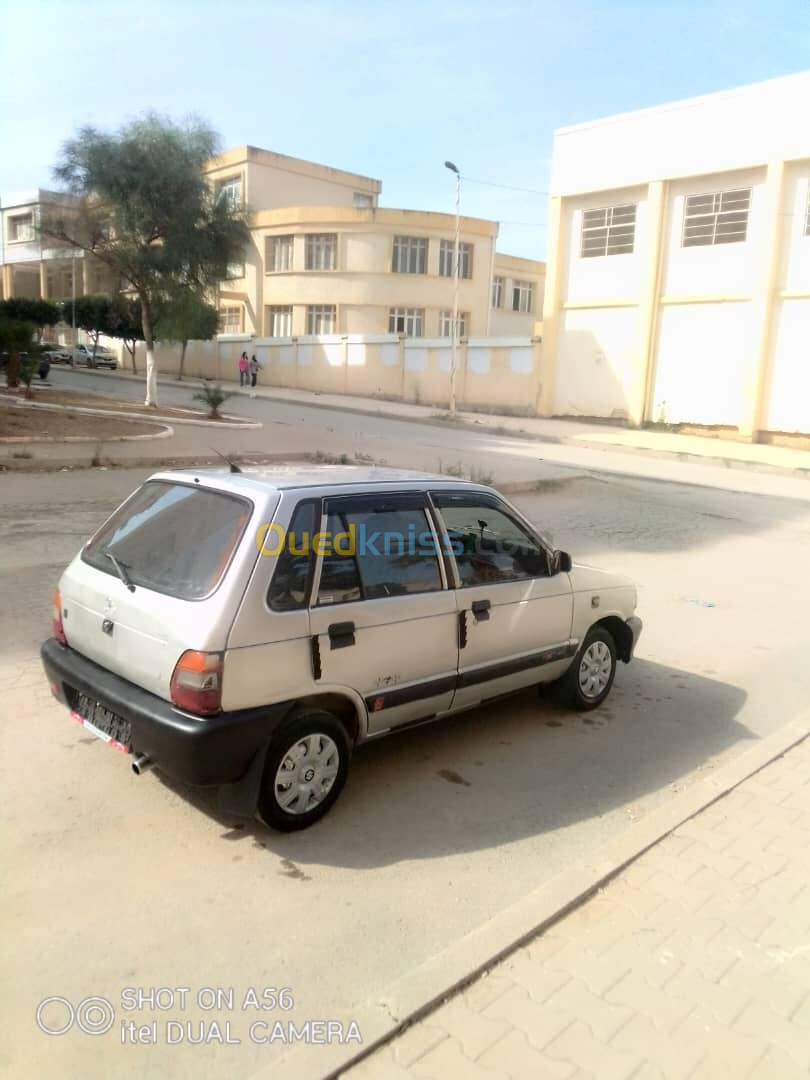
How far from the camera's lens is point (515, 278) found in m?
46.3

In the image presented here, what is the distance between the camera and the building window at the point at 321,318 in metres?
41.0

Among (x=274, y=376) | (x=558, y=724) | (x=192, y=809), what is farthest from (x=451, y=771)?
(x=274, y=376)

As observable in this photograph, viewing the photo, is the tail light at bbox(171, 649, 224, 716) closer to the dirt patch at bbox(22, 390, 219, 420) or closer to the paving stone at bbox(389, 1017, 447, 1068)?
the paving stone at bbox(389, 1017, 447, 1068)

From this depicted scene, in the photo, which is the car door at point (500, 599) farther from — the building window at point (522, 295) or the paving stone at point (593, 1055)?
the building window at point (522, 295)

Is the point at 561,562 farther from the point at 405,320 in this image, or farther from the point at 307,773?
the point at 405,320

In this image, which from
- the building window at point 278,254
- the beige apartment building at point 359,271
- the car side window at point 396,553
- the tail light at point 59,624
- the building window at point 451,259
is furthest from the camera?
the building window at point 278,254

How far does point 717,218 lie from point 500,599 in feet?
84.7

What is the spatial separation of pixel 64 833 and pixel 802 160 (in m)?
27.1

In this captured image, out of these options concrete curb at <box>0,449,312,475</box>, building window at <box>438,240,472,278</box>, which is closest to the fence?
building window at <box>438,240,472,278</box>

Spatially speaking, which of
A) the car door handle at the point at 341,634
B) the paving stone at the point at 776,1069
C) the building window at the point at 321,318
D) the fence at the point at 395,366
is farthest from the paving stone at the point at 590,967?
the building window at the point at 321,318

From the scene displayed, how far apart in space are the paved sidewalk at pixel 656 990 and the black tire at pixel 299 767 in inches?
44.0

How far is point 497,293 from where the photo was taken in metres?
45.8

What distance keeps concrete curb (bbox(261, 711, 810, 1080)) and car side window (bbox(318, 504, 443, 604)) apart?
4.71 feet

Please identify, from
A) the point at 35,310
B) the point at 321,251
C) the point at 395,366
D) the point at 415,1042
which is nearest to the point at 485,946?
the point at 415,1042
